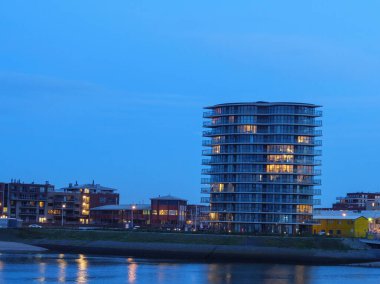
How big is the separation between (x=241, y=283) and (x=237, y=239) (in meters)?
51.8

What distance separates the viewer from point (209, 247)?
438ft

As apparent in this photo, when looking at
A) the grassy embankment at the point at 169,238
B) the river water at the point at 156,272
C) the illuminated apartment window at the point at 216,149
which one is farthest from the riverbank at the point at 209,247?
the illuminated apartment window at the point at 216,149

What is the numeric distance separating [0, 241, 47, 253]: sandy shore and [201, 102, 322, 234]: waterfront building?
4549 cm

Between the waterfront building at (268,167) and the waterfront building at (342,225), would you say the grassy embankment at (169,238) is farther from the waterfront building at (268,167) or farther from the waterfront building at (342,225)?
the waterfront building at (342,225)

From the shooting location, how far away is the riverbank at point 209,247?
4995 inches

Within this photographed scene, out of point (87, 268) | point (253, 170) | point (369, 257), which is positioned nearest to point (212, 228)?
point (253, 170)

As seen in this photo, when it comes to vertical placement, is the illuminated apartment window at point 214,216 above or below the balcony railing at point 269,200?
below

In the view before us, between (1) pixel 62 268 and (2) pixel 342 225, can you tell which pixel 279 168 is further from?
(1) pixel 62 268

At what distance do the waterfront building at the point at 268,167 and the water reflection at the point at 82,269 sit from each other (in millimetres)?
55595

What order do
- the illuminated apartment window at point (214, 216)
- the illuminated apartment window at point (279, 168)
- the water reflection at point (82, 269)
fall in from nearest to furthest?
the water reflection at point (82, 269) → the illuminated apartment window at point (279, 168) → the illuminated apartment window at point (214, 216)

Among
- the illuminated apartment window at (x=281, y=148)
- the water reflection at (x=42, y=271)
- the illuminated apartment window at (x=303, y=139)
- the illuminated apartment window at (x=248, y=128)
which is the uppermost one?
the illuminated apartment window at (x=248, y=128)

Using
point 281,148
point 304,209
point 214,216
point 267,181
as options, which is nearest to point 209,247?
point 267,181

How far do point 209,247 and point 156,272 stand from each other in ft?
123

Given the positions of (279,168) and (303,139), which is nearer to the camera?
(279,168)
